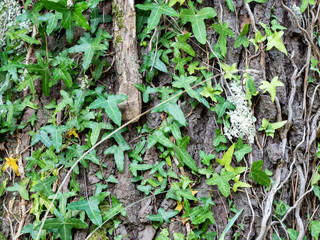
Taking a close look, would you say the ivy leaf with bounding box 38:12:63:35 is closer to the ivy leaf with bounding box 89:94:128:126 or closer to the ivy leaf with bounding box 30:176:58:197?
the ivy leaf with bounding box 89:94:128:126

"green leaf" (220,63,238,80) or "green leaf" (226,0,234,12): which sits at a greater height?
"green leaf" (226,0,234,12)

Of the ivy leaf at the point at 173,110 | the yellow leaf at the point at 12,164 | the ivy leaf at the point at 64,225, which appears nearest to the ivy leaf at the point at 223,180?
the ivy leaf at the point at 173,110

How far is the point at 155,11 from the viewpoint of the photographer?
1481 millimetres

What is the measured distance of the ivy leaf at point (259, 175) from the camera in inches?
56.2

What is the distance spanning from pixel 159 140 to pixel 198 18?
64 centimetres

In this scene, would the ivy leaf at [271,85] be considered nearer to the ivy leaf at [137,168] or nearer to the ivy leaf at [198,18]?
the ivy leaf at [198,18]

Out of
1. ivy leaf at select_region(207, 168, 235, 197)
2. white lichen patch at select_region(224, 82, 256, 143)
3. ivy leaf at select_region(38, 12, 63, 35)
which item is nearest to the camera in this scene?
ivy leaf at select_region(207, 168, 235, 197)

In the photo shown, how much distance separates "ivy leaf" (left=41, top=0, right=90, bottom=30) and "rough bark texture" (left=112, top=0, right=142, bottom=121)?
0.15 metres

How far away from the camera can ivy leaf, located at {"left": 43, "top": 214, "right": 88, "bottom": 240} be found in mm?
1413

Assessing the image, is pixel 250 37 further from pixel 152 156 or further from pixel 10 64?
pixel 10 64

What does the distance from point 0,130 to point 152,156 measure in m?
0.92

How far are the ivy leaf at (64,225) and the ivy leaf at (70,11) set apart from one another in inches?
37.0

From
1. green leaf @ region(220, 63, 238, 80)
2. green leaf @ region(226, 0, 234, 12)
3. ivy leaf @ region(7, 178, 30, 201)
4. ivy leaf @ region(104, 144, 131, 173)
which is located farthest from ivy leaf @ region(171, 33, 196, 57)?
ivy leaf @ region(7, 178, 30, 201)

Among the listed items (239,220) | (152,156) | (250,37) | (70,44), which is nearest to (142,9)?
(70,44)
